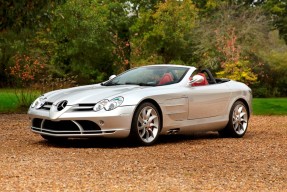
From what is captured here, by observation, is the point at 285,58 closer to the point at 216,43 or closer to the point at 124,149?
the point at 216,43

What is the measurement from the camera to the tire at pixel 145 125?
10.7 meters

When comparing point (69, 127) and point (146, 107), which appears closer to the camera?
point (69, 127)

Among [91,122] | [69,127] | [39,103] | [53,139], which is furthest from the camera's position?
[53,139]

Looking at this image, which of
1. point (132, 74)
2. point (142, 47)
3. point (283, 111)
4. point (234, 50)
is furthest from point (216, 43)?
point (132, 74)

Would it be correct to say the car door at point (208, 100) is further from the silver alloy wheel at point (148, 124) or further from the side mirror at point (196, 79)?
the silver alloy wheel at point (148, 124)

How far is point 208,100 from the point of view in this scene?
12086 mm

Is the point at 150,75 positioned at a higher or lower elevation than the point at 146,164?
higher

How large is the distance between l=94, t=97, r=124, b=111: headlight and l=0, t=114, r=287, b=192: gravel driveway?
2.09 ft

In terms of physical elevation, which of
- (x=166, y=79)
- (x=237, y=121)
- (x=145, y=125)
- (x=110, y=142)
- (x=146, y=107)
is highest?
(x=166, y=79)

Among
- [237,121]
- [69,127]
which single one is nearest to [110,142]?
[69,127]

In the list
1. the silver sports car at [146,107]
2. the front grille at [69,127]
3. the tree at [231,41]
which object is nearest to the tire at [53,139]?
the silver sports car at [146,107]

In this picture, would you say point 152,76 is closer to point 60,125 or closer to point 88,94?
point 88,94

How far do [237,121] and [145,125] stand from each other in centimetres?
262

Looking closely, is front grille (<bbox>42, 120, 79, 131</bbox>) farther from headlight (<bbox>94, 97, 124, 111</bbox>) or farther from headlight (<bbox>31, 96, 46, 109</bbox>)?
headlight (<bbox>94, 97, 124, 111</bbox>)
